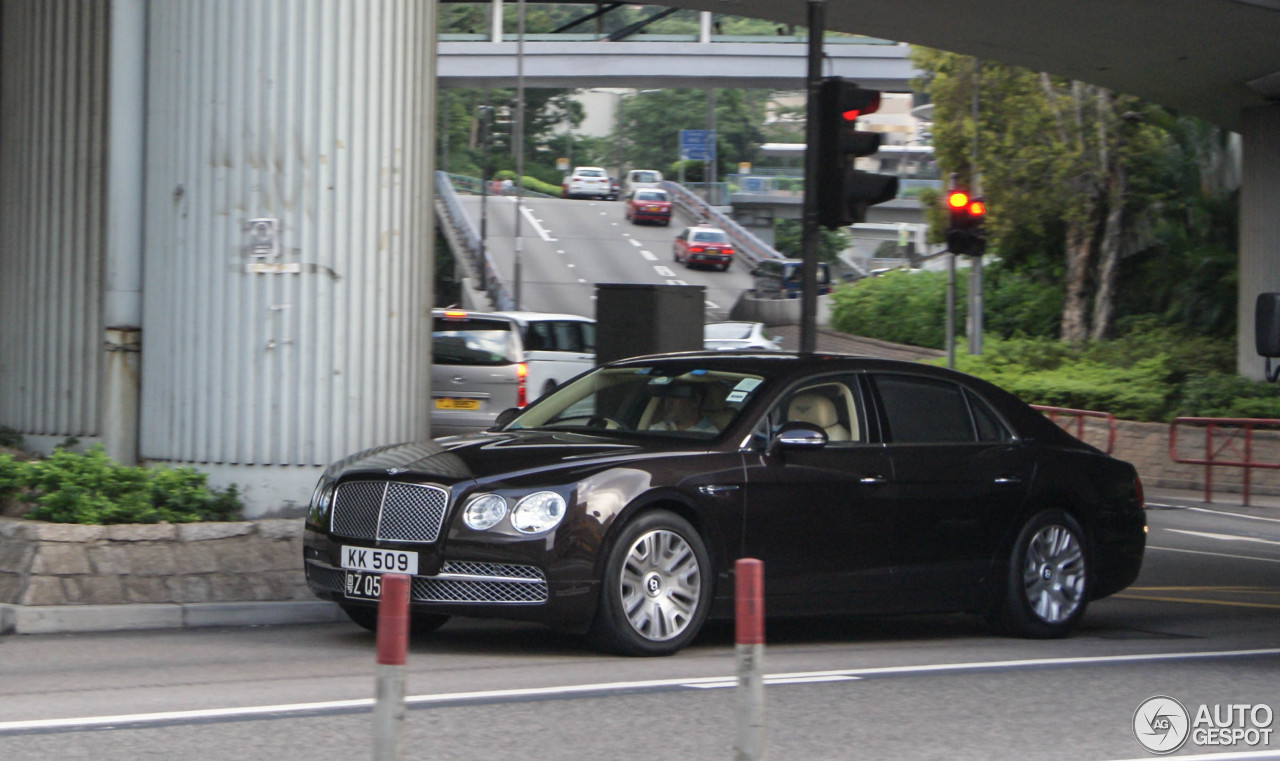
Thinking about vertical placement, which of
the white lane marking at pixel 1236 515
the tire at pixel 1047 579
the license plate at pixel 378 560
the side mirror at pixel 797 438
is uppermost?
the side mirror at pixel 797 438

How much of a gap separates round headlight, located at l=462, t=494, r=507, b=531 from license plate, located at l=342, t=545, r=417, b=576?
0.33 meters

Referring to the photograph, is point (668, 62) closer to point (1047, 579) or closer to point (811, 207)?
point (811, 207)

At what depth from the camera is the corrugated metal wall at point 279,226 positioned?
10.1 m

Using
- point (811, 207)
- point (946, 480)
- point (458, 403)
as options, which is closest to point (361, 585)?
point (946, 480)

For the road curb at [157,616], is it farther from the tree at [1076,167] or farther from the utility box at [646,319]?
the tree at [1076,167]

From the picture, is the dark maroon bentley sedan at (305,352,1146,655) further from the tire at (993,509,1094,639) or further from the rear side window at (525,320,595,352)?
the rear side window at (525,320,595,352)

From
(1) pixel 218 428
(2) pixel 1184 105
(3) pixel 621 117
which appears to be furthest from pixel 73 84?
(3) pixel 621 117

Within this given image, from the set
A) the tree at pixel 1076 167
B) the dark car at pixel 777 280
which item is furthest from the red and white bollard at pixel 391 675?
the dark car at pixel 777 280

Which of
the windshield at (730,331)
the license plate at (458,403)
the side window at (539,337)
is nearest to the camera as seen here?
the license plate at (458,403)

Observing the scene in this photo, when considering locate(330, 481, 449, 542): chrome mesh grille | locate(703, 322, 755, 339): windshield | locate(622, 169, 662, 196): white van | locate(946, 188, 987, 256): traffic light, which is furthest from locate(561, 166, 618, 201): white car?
locate(330, 481, 449, 542): chrome mesh grille

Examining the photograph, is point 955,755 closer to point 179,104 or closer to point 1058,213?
point 179,104

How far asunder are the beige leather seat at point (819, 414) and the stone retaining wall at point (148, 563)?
299cm

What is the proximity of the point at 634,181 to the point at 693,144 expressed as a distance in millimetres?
3970

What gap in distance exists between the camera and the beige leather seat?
840 cm
